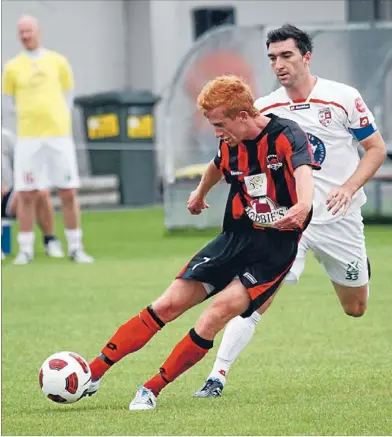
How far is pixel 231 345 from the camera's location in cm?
715

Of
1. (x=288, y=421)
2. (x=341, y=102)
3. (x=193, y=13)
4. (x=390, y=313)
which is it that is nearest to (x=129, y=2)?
(x=193, y=13)

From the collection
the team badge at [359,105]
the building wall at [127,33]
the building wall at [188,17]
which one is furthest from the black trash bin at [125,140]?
the team badge at [359,105]

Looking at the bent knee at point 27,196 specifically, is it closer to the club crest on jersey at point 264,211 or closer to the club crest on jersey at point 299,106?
the club crest on jersey at point 299,106

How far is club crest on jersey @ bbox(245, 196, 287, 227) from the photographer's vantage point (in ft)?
21.6

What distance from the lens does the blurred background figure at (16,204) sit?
1482 centimetres

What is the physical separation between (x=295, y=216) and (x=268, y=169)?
426 mm

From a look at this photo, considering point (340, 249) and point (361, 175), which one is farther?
point (340, 249)

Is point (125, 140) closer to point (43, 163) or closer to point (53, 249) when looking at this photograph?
point (53, 249)

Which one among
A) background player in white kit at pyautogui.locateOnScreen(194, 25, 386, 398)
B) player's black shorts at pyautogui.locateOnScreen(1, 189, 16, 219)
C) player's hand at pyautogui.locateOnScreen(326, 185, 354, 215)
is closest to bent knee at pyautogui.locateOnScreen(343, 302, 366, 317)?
background player in white kit at pyautogui.locateOnScreen(194, 25, 386, 398)

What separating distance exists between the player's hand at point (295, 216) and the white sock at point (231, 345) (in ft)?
3.49

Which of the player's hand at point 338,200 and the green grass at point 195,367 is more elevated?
the player's hand at point 338,200

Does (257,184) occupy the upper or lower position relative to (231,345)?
upper

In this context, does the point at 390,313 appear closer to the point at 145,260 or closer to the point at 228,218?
the point at 228,218

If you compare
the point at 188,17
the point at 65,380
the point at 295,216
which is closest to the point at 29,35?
the point at 65,380
